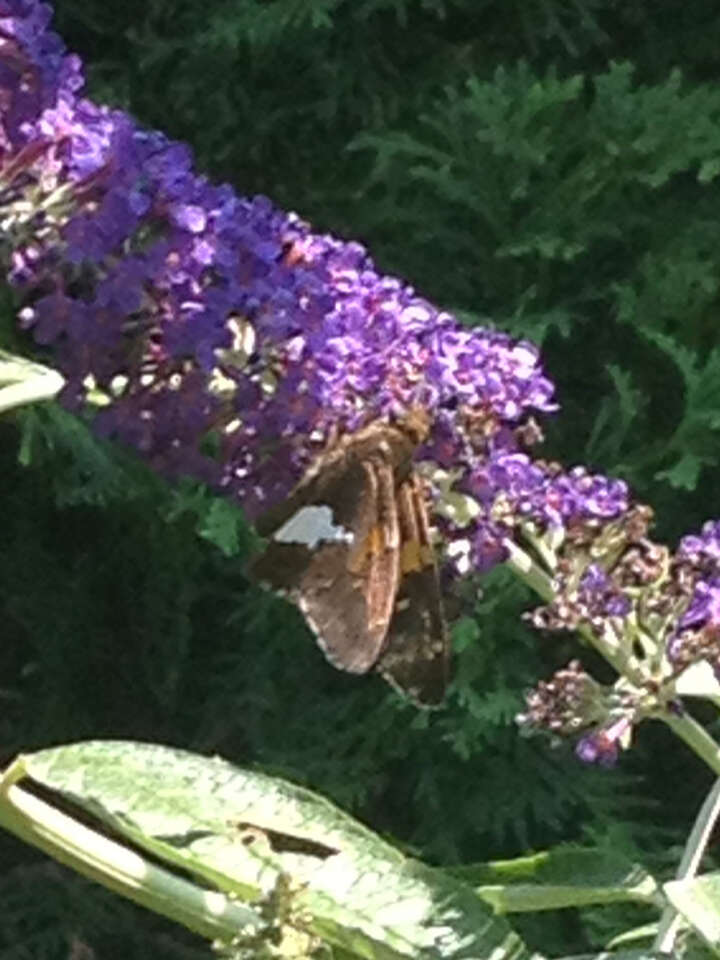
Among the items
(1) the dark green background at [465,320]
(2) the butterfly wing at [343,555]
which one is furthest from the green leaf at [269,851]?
(1) the dark green background at [465,320]

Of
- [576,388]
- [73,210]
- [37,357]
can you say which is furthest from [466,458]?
[576,388]

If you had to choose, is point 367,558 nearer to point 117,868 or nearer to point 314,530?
point 314,530

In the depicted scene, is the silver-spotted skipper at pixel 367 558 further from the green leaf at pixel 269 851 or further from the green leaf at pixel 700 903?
the green leaf at pixel 700 903

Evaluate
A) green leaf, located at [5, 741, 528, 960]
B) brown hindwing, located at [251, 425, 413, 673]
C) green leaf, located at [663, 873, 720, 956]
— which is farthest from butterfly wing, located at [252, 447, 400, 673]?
green leaf, located at [663, 873, 720, 956]

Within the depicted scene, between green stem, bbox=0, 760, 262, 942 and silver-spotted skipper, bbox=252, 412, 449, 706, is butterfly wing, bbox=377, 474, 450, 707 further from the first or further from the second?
green stem, bbox=0, 760, 262, 942

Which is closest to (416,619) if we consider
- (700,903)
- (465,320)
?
(700,903)

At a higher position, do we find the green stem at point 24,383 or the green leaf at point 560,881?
the green stem at point 24,383
